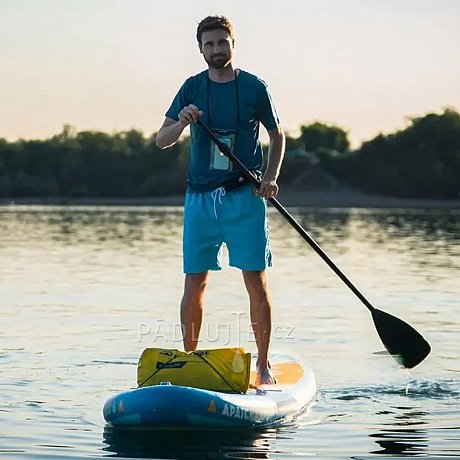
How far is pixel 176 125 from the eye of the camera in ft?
26.9

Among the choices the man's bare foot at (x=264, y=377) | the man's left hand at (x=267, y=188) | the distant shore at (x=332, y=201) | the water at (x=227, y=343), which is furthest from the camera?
the distant shore at (x=332, y=201)

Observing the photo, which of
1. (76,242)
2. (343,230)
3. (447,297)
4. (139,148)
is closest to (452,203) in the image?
(139,148)

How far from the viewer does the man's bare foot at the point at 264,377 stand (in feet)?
28.0

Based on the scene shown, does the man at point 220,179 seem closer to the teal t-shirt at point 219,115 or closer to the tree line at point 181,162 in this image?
the teal t-shirt at point 219,115

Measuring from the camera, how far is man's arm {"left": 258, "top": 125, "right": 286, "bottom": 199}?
27.1 ft

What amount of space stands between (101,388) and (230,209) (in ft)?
4.70

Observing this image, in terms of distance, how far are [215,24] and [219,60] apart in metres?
0.20

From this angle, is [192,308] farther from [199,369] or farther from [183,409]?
[183,409]

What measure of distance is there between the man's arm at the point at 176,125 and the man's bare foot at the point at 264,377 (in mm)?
1408

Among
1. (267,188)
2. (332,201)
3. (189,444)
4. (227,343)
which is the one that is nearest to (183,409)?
(189,444)

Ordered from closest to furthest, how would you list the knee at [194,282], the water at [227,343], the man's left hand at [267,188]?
the water at [227,343] < the man's left hand at [267,188] < the knee at [194,282]

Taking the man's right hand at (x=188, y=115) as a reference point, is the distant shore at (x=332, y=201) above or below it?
below

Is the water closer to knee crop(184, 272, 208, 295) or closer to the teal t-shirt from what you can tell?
knee crop(184, 272, 208, 295)

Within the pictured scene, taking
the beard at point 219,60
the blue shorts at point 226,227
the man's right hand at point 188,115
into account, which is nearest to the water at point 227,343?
the blue shorts at point 226,227
